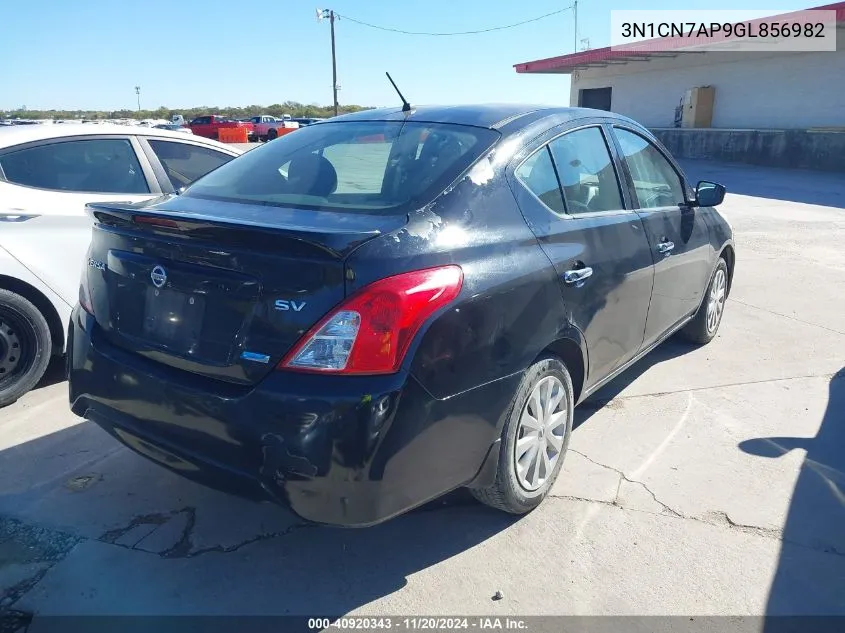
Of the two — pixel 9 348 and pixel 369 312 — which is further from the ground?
pixel 369 312

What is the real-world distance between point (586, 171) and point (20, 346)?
3426 mm

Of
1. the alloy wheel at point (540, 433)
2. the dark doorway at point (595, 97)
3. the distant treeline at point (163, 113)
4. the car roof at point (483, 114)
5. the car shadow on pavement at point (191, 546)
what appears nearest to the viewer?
the car shadow on pavement at point (191, 546)

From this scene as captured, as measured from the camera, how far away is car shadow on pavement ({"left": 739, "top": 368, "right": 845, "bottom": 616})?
8.34 ft

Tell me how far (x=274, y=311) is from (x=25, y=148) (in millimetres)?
3141

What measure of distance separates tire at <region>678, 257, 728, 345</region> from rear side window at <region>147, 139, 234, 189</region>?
356 cm

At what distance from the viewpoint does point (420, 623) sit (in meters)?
2.40

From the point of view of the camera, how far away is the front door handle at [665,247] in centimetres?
383

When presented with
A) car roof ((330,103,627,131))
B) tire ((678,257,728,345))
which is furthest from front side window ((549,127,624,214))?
tire ((678,257,728,345))

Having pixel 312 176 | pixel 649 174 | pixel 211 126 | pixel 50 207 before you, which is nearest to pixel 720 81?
pixel 649 174

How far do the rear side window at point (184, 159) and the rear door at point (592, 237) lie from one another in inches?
100.0

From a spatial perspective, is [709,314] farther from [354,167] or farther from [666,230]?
[354,167]

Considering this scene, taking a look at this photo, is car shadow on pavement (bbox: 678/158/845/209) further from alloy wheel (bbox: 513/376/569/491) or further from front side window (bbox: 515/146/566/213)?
alloy wheel (bbox: 513/376/569/491)

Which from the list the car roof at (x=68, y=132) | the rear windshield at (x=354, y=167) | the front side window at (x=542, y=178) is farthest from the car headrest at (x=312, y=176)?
the car roof at (x=68, y=132)

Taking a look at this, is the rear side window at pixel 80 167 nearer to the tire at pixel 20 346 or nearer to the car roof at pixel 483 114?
the tire at pixel 20 346
